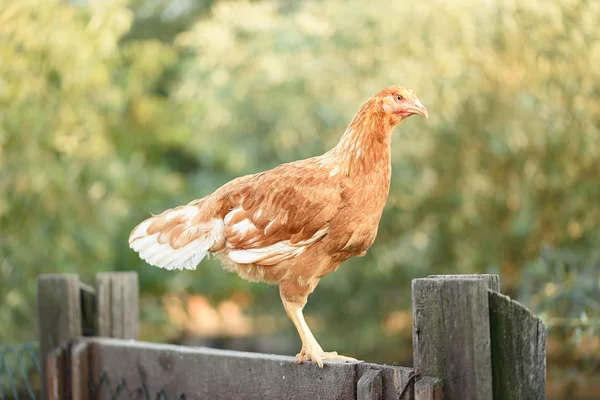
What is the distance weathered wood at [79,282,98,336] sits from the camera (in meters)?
2.70

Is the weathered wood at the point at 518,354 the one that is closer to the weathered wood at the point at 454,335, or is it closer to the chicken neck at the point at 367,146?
the weathered wood at the point at 454,335

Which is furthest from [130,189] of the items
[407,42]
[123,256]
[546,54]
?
[546,54]

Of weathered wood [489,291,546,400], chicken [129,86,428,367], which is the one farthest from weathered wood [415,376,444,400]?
chicken [129,86,428,367]

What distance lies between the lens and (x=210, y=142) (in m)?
6.35

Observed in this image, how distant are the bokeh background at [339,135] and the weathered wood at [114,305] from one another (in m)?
2.13

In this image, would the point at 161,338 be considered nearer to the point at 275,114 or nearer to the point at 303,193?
the point at 275,114

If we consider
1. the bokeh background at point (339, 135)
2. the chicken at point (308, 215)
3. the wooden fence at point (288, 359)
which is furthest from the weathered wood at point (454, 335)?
the bokeh background at point (339, 135)

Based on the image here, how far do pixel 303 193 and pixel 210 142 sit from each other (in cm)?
450

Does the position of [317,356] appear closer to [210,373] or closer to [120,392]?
[210,373]

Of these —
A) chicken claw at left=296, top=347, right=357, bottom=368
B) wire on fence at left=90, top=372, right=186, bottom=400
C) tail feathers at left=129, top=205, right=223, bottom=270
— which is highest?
tail feathers at left=129, top=205, right=223, bottom=270

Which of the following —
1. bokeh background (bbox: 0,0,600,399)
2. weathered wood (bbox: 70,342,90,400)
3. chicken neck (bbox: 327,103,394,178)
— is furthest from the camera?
bokeh background (bbox: 0,0,600,399)

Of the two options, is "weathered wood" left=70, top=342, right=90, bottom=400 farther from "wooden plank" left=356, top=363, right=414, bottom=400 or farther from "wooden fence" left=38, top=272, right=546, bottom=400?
"wooden plank" left=356, top=363, right=414, bottom=400

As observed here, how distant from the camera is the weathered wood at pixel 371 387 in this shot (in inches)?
Result: 63.4

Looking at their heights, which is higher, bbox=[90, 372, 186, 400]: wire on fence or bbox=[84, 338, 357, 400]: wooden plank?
bbox=[84, 338, 357, 400]: wooden plank
